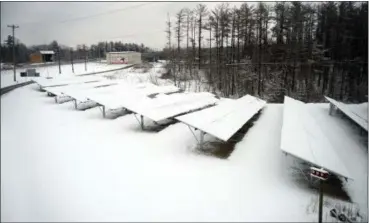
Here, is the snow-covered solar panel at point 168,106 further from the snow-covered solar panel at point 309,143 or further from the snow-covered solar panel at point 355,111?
the snow-covered solar panel at point 355,111

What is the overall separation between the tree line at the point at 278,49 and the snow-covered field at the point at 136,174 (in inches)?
46.7

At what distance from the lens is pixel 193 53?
1211 centimetres

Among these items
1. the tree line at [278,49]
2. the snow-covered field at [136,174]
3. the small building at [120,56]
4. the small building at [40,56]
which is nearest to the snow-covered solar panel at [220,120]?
the snow-covered field at [136,174]

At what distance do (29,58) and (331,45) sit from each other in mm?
4091

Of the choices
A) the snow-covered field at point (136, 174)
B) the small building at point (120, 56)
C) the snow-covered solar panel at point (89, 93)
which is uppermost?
the small building at point (120, 56)

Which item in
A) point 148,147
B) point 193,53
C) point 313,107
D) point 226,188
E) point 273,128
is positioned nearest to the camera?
point 226,188

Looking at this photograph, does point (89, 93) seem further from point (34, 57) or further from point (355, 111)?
point (355, 111)

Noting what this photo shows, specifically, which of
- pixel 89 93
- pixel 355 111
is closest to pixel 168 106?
pixel 89 93

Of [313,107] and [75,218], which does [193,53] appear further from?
[75,218]

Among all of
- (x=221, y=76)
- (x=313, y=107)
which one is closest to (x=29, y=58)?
(x=313, y=107)

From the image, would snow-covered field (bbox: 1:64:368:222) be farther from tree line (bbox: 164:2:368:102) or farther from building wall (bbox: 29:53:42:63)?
tree line (bbox: 164:2:368:102)

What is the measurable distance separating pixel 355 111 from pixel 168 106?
391cm

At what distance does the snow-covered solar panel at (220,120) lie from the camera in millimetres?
5008

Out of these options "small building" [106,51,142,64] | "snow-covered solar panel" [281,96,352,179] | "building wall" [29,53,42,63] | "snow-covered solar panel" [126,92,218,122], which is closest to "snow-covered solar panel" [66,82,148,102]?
"small building" [106,51,142,64]
